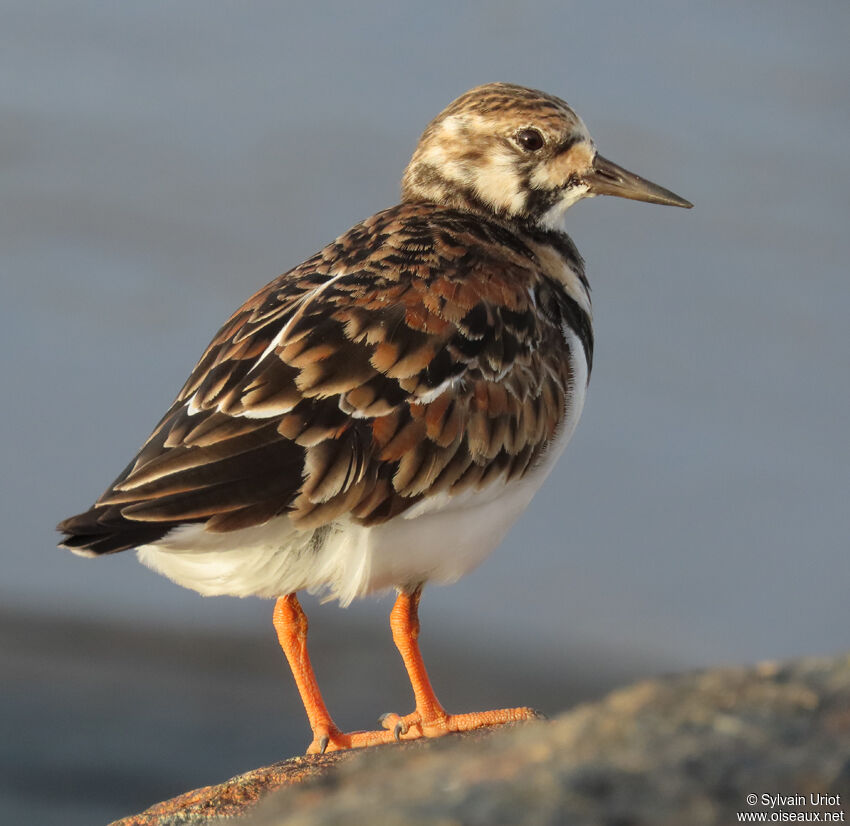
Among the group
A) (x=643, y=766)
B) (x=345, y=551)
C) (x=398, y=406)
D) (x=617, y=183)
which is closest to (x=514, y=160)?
(x=617, y=183)

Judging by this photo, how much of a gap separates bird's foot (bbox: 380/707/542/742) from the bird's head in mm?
2541

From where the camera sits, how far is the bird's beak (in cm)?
687

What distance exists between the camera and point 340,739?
6.24 metres

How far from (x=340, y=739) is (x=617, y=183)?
3.21m

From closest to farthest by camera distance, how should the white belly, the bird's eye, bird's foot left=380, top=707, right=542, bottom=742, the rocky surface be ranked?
the rocky surface
the white belly
bird's foot left=380, top=707, right=542, bottom=742
the bird's eye

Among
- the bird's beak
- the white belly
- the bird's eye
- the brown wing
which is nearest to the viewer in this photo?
the brown wing

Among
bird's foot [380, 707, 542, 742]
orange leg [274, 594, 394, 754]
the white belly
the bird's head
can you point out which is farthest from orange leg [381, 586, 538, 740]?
the bird's head

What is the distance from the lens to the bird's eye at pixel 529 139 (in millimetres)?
6711

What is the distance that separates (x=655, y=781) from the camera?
2467 mm

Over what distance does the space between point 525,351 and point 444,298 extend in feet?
1.71

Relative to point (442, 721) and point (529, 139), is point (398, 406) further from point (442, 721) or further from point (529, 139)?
point (529, 139)

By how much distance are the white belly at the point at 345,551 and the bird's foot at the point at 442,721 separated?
0.69 m

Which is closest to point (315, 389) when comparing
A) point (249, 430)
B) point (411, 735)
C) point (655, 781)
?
point (249, 430)

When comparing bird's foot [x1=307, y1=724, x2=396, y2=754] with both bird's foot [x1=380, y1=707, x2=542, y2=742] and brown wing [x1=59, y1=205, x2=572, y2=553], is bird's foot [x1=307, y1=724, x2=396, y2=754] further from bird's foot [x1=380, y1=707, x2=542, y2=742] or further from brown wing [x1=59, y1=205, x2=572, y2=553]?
brown wing [x1=59, y1=205, x2=572, y2=553]
